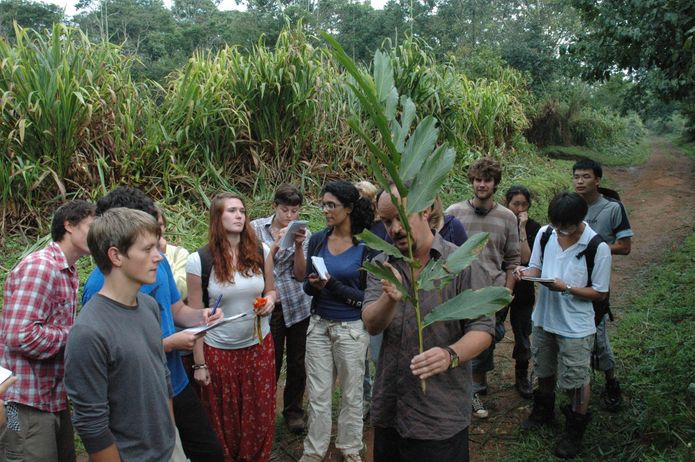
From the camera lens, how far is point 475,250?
1936mm

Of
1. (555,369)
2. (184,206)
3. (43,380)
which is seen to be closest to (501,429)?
(555,369)

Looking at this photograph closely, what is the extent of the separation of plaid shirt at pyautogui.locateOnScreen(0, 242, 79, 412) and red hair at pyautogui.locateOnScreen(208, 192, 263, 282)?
2.85 ft

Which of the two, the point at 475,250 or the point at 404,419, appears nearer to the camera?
the point at 475,250

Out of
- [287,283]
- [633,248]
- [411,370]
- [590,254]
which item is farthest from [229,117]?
[633,248]

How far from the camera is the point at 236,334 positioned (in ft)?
10.7

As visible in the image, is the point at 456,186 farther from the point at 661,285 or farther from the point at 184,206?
the point at 184,206

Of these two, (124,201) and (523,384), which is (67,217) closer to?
(124,201)

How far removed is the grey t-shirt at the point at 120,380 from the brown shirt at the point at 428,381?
0.86 meters

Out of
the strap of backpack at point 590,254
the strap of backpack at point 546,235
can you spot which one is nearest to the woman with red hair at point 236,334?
the strap of backpack at point 546,235

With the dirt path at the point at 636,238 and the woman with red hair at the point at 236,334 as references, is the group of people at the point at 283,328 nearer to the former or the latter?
the woman with red hair at the point at 236,334

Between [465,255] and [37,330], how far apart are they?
5.66 ft

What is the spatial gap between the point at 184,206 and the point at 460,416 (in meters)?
4.63

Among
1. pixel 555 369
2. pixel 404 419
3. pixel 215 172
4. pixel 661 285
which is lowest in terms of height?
pixel 661 285

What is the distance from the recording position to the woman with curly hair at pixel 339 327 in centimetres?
354
